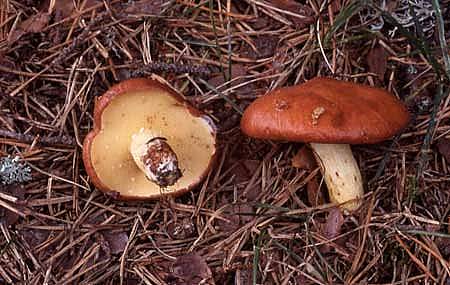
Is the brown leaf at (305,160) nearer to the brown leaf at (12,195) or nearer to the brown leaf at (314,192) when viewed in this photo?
the brown leaf at (314,192)

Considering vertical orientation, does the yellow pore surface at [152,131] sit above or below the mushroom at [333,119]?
below

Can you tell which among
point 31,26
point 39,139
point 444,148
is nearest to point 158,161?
point 39,139

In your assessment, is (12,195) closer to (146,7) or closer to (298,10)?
(146,7)

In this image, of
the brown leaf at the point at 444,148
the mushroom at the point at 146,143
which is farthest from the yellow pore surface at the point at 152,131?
the brown leaf at the point at 444,148

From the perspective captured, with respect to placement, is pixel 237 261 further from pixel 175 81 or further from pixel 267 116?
pixel 175 81

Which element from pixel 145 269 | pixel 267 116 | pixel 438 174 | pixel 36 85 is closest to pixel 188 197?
pixel 145 269

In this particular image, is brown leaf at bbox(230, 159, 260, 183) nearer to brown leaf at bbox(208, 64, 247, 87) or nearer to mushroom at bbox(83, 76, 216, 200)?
mushroom at bbox(83, 76, 216, 200)

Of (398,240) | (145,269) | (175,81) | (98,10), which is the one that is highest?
(98,10)
